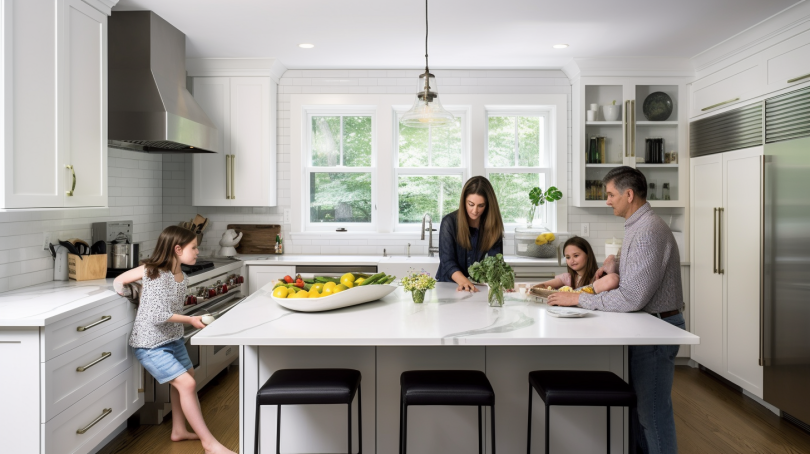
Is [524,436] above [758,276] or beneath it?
beneath

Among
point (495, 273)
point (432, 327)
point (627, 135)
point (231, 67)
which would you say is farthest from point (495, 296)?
point (231, 67)

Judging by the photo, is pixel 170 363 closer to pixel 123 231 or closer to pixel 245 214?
pixel 123 231

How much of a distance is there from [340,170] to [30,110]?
280 cm

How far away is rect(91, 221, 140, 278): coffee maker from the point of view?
3.47m

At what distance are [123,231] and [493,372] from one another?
116 inches

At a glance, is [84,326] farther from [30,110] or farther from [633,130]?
[633,130]

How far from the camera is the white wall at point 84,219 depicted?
2939 millimetres

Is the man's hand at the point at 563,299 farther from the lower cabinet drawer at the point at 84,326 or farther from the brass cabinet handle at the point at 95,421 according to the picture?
the brass cabinet handle at the point at 95,421

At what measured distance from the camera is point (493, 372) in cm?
238

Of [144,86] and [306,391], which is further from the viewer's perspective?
[144,86]

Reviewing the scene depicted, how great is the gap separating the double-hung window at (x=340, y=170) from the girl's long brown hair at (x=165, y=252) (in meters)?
2.25

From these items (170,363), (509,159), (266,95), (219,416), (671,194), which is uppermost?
(266,95)

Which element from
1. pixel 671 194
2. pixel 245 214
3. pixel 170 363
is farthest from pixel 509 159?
pixel 170 363

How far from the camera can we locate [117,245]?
350 cm
